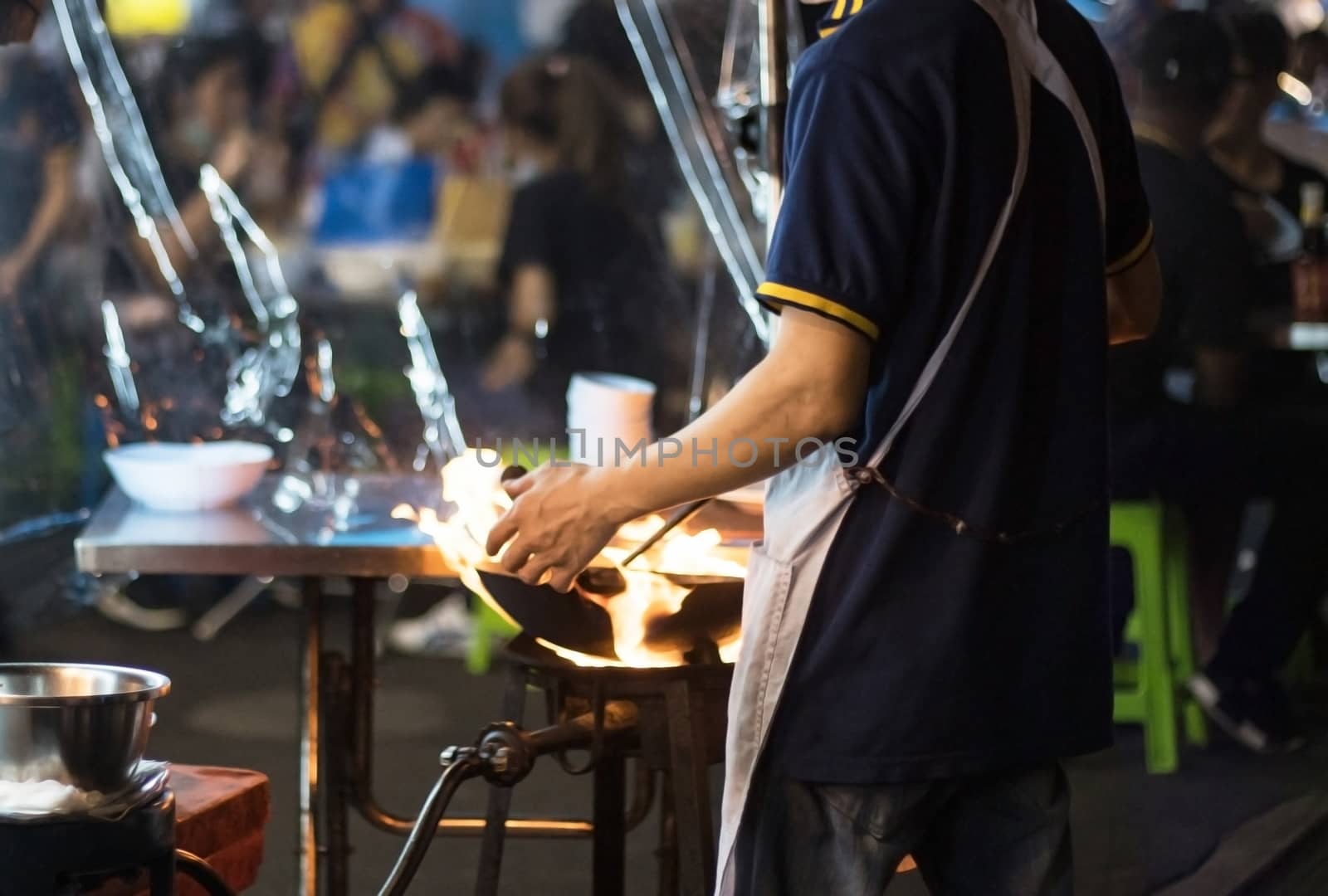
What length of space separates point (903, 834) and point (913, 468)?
1.10 feet

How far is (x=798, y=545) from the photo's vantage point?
4.61 feet

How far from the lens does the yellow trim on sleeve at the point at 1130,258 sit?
1661 millimetres

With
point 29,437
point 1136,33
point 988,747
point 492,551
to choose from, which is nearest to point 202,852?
point 492,551

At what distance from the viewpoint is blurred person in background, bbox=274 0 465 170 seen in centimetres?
486

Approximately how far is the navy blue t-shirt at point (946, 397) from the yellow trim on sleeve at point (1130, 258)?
0.21 metres

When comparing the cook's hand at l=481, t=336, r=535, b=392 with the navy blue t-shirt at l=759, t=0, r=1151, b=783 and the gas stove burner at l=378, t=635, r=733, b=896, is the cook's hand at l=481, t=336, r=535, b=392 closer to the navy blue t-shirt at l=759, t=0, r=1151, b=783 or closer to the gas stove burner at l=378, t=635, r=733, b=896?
the gas stove burner at l=378, t=635, r=733, b=896

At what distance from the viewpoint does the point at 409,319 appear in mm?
5016

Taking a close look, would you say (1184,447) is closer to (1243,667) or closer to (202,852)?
(1243,667)

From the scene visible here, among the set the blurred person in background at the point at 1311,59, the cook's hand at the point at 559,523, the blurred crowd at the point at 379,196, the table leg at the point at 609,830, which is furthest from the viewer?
the blurred crowd at the point at 379,196

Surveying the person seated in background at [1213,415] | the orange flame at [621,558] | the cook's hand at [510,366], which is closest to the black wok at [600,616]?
the orange flame at [621,558]

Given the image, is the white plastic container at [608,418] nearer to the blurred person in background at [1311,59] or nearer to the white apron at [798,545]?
the white apron at [798,545]

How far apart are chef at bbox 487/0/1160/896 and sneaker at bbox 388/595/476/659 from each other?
378cm

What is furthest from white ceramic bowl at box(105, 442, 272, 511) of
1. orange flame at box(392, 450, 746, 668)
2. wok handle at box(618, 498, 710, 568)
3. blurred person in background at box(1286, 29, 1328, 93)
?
blurred person in background at box(1286, 29, 1328, 93)

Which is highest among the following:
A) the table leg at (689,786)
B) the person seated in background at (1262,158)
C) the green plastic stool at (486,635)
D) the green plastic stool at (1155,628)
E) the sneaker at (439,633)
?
the person seated in background at (1262,158)
